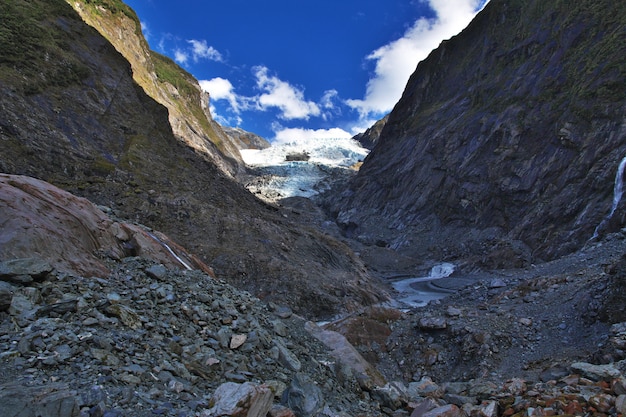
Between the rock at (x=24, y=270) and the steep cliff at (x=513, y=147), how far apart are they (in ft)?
118

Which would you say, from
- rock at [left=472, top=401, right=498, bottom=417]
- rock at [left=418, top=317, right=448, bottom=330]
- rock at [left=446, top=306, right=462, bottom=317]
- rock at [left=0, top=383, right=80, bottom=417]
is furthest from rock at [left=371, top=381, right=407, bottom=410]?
rock at [left=446, top=306, right=462, bottom=317]

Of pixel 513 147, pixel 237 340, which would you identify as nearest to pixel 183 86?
pixel 513 147

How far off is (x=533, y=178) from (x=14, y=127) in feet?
160

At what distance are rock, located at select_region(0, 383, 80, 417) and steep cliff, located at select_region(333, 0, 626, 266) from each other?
3610cm

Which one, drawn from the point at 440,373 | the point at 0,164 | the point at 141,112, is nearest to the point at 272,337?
the point at 440,373

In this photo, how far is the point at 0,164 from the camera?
1939 centimetres

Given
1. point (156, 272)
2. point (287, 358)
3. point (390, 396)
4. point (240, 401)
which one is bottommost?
point (390, 396)

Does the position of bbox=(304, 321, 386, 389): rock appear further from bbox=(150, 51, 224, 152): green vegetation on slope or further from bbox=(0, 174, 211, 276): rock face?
bbox=(150, 51, 224, 152): green vegetation on slope

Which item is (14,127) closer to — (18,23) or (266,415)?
(18,23)

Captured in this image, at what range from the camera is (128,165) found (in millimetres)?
27422

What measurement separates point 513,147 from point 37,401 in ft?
179

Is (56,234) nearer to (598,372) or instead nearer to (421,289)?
(598,372)

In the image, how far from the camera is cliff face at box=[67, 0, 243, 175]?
51.4 metres

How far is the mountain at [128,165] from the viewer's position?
2319 centimetres
